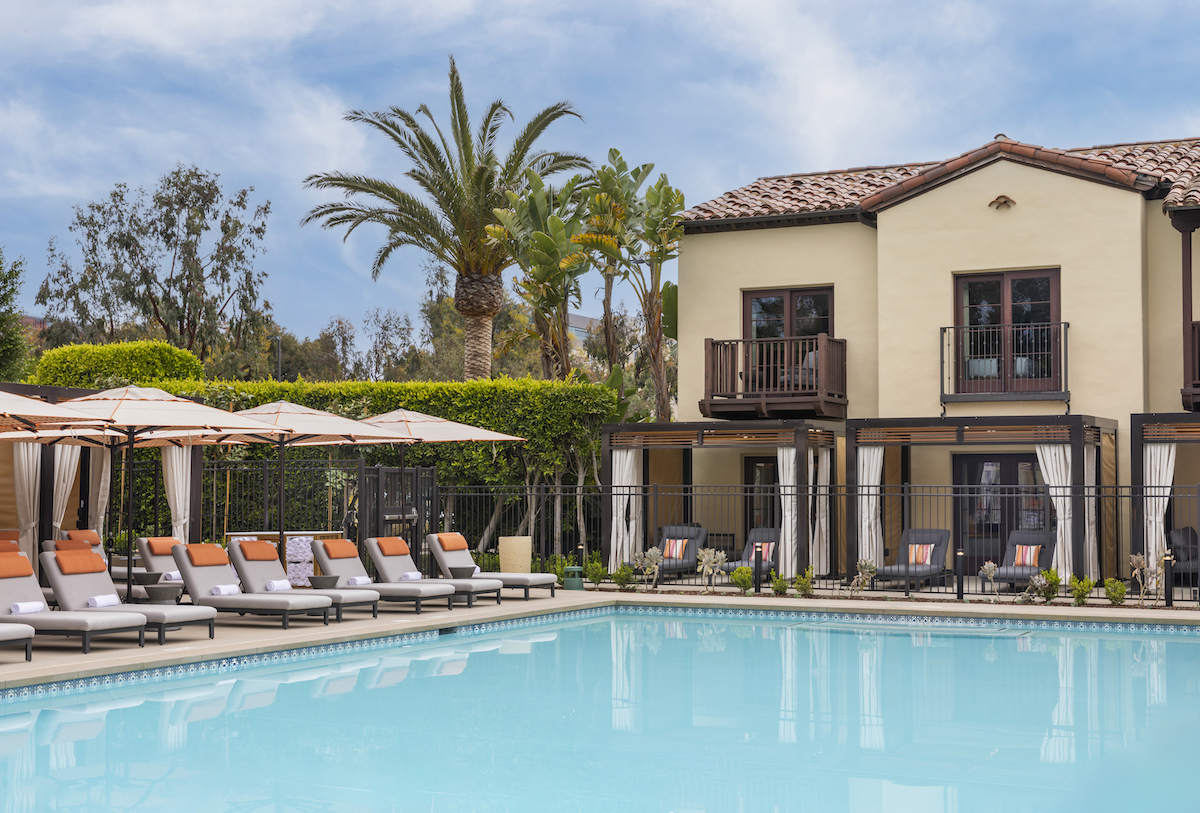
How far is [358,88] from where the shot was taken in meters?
54.8

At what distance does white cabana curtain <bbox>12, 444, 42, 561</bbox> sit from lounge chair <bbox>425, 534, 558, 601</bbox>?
6.31 m

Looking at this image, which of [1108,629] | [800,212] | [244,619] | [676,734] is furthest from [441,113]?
[676,734]

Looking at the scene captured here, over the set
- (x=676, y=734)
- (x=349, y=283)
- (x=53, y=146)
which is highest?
→ (x=53, y=146)

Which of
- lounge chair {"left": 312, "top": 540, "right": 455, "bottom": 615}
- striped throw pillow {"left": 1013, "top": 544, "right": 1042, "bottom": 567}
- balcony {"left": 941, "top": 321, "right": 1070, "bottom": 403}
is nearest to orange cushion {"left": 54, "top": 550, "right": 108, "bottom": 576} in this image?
lounge chair {"left": 312, "top": 540, "right": 455, "bottom": 615}

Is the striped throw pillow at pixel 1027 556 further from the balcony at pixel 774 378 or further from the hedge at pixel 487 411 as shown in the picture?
the hedge at pixel 487 411

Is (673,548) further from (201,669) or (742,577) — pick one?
(201,669)

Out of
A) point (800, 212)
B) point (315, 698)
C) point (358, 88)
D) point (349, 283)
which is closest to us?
point (315, 698)

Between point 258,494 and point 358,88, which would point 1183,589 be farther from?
point 358,88

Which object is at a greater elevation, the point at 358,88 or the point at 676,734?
the point at 358,88

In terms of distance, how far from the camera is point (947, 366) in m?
20.7

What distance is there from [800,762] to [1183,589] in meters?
12.5

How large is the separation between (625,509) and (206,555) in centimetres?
811

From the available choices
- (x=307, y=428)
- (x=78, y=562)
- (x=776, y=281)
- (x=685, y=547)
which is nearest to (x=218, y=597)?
Result: (x=78, y=562)

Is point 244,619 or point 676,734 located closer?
point 676,734
